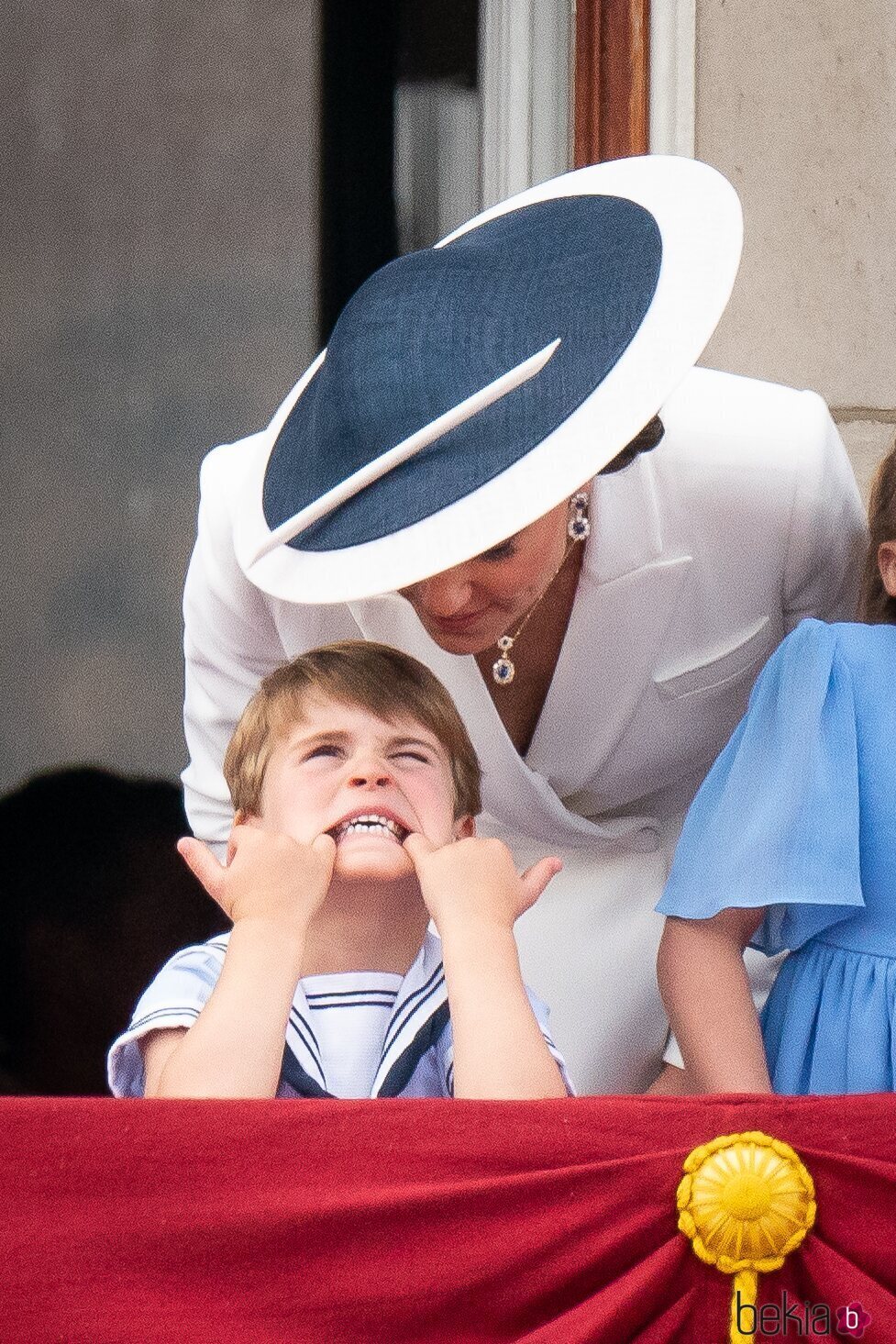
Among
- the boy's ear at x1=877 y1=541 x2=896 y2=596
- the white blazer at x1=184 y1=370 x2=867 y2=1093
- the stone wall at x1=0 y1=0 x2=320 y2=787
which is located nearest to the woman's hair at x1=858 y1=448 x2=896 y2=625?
the boy's ear at x1=877 y1=541 x2=896 y2=596

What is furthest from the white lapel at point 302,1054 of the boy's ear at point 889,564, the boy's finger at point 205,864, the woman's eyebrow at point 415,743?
the boy's ear at point 889,564

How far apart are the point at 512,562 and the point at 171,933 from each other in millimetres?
1614

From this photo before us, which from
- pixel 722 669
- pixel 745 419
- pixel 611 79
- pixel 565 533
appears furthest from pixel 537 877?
pixel 611 79

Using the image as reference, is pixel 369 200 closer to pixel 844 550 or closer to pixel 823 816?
pixel 844 550

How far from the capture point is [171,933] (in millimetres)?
2969

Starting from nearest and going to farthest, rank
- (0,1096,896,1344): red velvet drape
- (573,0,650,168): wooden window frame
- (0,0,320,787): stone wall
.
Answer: (0,1096,896,1344): red velvet drape → (573,0,650,168): wooden window frame → (0,0,320,787): stone wall

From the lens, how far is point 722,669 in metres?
1.91

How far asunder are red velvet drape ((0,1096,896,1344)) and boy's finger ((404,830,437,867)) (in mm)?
368

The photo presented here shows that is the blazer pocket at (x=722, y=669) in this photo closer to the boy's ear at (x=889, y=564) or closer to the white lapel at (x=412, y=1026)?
the boy's ear at (x=889, y=564)

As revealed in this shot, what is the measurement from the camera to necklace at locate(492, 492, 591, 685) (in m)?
1.83

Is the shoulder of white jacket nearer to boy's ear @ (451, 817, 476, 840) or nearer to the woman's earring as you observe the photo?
the woman's earring

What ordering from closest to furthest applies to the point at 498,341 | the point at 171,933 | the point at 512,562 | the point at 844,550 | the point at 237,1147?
the point at 237,1147, the point at 498,341, the point at 512,562, the point at 844,550, the point at 171,933

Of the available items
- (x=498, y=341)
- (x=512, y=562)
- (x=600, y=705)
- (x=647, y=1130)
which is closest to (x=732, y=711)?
(x=600, y=705)

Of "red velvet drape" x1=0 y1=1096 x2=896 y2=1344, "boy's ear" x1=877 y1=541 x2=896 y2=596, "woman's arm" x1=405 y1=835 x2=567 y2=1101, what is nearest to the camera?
"red velvet drape" x1=0 y1=1096 x2=896 y2=1344
